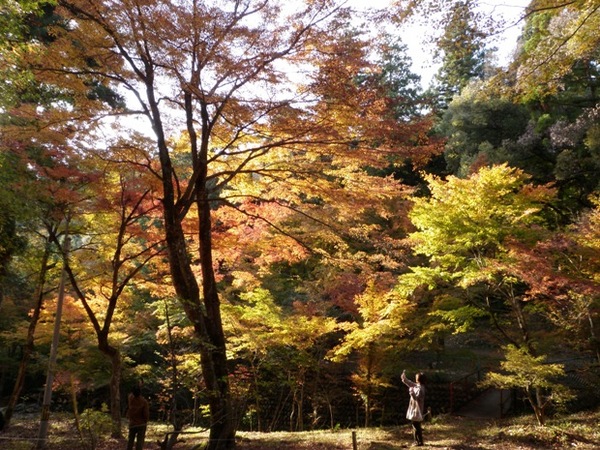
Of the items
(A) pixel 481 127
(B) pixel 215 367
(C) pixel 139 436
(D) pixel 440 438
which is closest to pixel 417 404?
(D) pixel 440 438

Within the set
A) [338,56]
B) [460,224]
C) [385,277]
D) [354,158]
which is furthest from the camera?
[385,277]

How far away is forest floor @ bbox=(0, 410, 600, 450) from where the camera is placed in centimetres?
764

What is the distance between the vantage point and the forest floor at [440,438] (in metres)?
7.64

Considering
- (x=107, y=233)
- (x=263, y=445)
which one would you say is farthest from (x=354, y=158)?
(x=107, y=233)

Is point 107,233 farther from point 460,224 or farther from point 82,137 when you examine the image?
point 460,224

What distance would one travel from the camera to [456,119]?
18.1 meters

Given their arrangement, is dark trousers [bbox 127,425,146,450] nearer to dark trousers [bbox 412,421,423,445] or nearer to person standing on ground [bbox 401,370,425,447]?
person standing on ground [bbox 401,370,425,447]

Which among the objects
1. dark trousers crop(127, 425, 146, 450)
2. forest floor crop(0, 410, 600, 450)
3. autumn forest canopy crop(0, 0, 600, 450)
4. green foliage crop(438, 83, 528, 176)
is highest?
green foliage crop(438, 83, 528, 176)

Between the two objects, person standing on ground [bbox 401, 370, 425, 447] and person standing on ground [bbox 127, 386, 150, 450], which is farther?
person standing on ground [bbox 401, 370, 425, 447]

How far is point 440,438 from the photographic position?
8445 millimetres

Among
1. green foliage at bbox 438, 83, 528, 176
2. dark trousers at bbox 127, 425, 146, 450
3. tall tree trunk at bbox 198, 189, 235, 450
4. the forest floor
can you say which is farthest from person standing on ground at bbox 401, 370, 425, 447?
green foliage at bbox 438, 83, 528, 176

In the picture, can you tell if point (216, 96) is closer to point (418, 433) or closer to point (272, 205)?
point (272, 205)

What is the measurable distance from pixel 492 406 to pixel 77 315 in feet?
39.9

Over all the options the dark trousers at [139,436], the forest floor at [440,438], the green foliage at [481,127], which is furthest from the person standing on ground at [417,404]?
the green foliage at [481,127]
